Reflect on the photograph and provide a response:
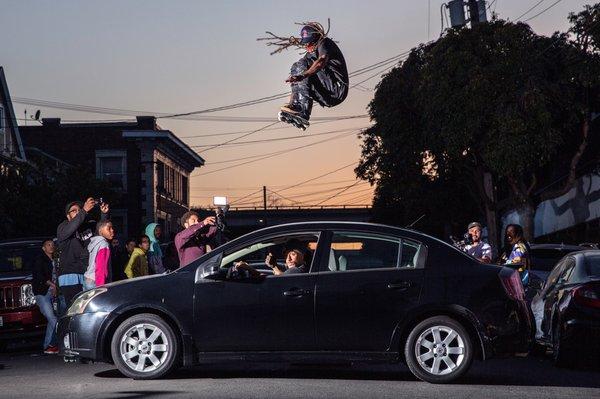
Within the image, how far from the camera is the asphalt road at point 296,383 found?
10.4 m

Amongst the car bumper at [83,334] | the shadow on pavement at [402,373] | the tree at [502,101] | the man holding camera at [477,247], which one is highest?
the tree at [502,101]

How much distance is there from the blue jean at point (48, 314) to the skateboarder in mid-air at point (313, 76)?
4238 mm

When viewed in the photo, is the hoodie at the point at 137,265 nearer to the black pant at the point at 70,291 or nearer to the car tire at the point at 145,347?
the black pant at the point at 70,291

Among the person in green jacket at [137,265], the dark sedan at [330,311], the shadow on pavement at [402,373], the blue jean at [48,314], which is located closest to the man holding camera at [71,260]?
the blue jean at [48,314]

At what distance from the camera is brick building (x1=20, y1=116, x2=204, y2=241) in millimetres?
→ 63500

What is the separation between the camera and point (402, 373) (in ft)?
41.0

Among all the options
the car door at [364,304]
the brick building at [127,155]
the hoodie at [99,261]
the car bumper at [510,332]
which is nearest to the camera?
the car bumper at [510,332]

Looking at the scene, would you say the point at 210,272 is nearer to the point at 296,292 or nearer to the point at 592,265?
the point at 296,292

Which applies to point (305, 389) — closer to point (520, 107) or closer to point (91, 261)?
point (91, 261)

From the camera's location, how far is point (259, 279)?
11.6m

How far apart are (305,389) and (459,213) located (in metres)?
43.6

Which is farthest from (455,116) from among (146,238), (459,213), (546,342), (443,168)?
(546,342)

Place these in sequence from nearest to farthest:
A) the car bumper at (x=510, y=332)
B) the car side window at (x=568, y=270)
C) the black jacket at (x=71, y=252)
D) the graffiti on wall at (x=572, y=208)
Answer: the car bumper at (x=510, y=332) < the car side window at (x=568, y=270) < the black jacket at (x=71, y=252) < the graffiti on wall at (x=572, y=208)

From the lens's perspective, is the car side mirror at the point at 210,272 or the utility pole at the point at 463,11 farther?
the utility pole at the point at 463,11
